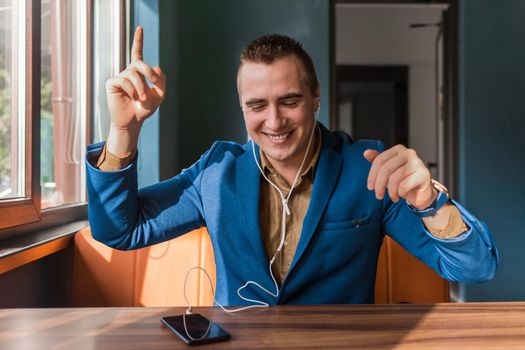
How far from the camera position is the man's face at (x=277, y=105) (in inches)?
49.1

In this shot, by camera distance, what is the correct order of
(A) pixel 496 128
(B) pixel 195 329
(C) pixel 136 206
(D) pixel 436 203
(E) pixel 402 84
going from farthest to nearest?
(E) pixel 402 84 < (A) pixel 496 128 < (C) pixel 136 206 < (D) pixel 436 203 < (B) pixel 195 329

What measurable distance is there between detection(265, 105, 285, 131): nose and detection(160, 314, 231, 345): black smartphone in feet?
1.77

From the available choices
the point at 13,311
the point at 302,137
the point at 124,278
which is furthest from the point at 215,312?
the point at 124,278

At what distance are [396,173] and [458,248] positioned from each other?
26 centimetres

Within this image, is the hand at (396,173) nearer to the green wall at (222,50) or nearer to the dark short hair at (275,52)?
the dark short hair at (275,52)

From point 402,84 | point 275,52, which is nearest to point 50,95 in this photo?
point 275,52

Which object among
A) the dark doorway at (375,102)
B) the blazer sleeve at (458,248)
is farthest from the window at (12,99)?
the dark doorway at (375,102)

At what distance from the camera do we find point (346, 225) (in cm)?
121

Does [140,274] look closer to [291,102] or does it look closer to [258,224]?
[258,224]

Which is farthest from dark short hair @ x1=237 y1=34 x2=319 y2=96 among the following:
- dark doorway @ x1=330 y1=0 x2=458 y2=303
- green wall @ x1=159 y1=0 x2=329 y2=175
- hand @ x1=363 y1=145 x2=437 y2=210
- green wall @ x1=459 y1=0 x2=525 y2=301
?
green wall @ x1=459 y1=0 x2=525 y2=301

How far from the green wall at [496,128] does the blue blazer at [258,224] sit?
229 centimetres

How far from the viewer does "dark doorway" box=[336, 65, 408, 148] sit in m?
6.53

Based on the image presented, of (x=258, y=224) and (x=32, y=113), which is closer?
(x=258, y=224)

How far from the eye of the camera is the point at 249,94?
1.26m
